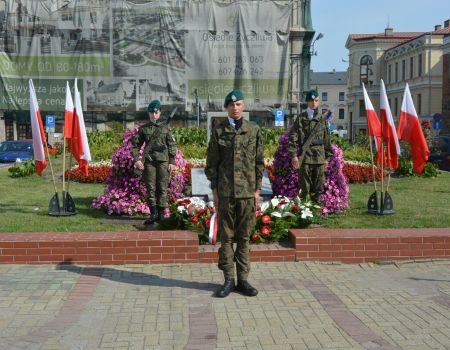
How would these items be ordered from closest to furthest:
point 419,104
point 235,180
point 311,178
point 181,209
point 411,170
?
point 235,180 → point 181,209 → point 311,178 → point 411,170 → point 419,104

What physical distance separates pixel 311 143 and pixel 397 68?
61320 mm

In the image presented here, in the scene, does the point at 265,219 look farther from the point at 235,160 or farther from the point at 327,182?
the point at 327,182

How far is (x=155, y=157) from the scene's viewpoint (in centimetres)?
780

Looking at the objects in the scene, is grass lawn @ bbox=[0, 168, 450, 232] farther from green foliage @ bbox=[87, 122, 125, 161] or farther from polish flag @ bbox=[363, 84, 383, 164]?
green foliage @ bbox=[87, 122, 125, 161]

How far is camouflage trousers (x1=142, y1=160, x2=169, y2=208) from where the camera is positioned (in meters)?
7.85

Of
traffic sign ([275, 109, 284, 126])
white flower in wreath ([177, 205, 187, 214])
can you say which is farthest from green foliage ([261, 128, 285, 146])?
white flower in wreath ([177, 205, 187, 214])

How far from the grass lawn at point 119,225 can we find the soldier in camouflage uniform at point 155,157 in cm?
52

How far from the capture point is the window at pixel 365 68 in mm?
71375

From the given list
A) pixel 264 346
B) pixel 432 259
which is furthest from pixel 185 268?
pixel 432 259

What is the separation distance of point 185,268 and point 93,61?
2617 cm

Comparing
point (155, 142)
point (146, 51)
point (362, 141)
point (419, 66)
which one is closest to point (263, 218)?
point (155, 142)

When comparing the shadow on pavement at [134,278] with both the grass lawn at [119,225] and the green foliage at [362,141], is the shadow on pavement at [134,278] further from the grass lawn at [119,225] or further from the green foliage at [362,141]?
the green foliage at [362,141]

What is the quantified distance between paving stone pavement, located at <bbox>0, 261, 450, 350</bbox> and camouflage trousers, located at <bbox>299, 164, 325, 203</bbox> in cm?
162

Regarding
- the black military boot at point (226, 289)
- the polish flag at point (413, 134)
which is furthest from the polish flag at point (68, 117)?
the polish flag at point (413, 134)
